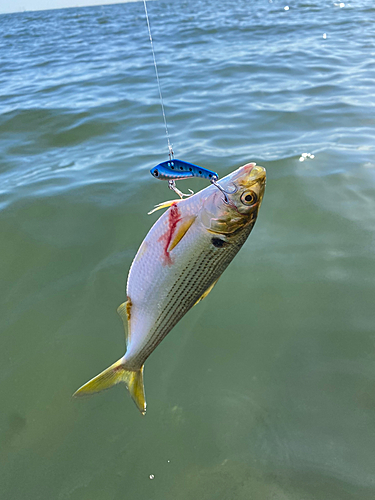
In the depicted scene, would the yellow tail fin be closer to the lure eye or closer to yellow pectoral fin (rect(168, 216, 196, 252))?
yellow pectoral fin (rect(168, 216, 196, 252))

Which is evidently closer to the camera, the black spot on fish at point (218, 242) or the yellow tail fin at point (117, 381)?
the black spot on fish at point (218, 242)

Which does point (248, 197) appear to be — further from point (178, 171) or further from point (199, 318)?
point (199, 318)

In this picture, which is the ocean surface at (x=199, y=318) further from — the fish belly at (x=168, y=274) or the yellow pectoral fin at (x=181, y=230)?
the yellow pectoral fin at (x=181, y=230)

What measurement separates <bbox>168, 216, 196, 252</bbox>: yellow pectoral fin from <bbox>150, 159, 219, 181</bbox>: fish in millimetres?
271

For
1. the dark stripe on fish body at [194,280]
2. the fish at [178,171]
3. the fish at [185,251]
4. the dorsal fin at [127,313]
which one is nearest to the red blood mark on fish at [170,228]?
the fish at [185,251]

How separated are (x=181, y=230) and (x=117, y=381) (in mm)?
988

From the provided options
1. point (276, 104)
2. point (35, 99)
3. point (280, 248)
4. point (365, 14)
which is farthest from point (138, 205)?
point (365, 14)

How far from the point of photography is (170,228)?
1.91 metres

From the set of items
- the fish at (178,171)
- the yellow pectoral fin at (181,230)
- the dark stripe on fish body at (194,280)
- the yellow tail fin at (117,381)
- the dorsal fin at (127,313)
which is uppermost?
the fish at (178,171)

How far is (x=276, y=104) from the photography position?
7.67 meters

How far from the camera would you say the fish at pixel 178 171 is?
1676 mm

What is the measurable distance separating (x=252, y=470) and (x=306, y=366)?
0.93 metres

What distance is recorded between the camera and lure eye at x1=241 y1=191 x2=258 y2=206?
1.85 m

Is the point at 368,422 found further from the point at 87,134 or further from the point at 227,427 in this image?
the point at 87,134
